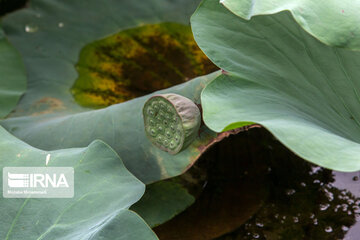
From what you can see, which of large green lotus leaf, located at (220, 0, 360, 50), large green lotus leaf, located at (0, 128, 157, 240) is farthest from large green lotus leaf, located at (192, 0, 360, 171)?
large green lotus leaf, located at (0, 128, 157, 240)

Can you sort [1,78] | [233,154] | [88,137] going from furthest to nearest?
[1,78] < [233,154] < [88,137]

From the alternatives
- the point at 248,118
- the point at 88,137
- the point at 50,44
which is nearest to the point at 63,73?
the point at 50,44

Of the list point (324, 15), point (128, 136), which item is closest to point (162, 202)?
point (128, 136)

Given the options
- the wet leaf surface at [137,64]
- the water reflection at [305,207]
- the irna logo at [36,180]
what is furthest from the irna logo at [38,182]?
the wet leaf surface at [137,64]

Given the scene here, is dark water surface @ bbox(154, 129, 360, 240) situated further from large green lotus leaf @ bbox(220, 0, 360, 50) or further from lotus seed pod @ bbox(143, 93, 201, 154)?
large green lotus leaf @ bbox(220, 0, 360, 50)

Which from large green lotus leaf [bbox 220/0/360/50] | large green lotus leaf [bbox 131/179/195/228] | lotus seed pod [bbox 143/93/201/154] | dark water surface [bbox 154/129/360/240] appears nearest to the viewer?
large green lotus leaf [bbox 220/0/360/50]

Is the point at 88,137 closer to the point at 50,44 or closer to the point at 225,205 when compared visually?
the point at 225,205
